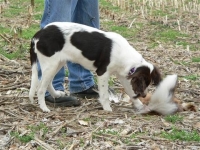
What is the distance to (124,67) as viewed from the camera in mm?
5348

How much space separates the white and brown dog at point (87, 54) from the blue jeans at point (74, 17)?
31cm

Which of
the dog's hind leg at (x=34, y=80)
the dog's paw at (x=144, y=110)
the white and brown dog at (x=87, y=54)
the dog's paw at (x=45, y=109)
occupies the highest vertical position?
the white and brown dog at (x=87, y=54)

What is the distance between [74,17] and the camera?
620cm

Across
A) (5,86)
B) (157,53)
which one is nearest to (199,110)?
(5,86)

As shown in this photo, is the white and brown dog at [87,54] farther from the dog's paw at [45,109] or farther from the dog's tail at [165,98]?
the dog's tail at [165,98]

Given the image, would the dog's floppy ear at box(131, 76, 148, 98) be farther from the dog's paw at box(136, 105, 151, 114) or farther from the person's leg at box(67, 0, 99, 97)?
the person's leg at box(67, 0, 99, 97)

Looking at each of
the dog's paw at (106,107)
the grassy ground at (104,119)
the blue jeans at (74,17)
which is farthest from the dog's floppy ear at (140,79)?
the blue jeans at (74,17)

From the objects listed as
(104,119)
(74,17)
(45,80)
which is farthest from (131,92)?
(74,17)

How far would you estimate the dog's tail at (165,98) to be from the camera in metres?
5.29

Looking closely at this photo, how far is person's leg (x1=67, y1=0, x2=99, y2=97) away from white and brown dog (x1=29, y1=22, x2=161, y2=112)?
30.3 inches

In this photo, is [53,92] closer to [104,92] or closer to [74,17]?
[104,92]

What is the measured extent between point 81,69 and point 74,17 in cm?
66

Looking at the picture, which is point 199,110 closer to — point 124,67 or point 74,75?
point 124,67

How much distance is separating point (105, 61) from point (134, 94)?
0.52 metres
